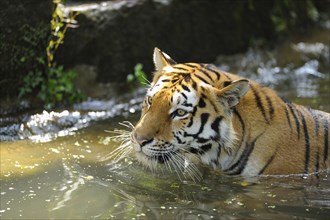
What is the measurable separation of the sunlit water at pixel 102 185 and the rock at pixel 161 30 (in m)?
0.81

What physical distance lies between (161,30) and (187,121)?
3302mm

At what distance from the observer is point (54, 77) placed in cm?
667

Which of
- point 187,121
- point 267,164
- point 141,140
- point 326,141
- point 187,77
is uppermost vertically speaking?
point 187,77

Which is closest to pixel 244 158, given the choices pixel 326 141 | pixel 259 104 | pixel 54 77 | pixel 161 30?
pixel 259 104

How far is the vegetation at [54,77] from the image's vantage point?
252 inches

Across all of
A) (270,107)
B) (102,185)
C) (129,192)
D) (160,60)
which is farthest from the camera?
(160,60)

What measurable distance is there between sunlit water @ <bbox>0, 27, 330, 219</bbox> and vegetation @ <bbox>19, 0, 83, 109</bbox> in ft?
0.71

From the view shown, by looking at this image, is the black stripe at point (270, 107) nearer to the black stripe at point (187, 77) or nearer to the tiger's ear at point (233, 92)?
the tiger's ear at point (233, 92)

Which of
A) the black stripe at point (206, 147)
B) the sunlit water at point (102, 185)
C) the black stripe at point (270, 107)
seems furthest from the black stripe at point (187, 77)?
the sunlit water at point (102, 185)

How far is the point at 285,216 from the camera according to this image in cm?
402

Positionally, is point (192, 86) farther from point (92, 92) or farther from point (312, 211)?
point (92, 92)

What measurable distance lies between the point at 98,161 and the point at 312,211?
6.12 feet

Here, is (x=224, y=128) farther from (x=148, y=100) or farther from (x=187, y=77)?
(x=148, y=100)

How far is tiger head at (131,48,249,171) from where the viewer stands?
446 cm
